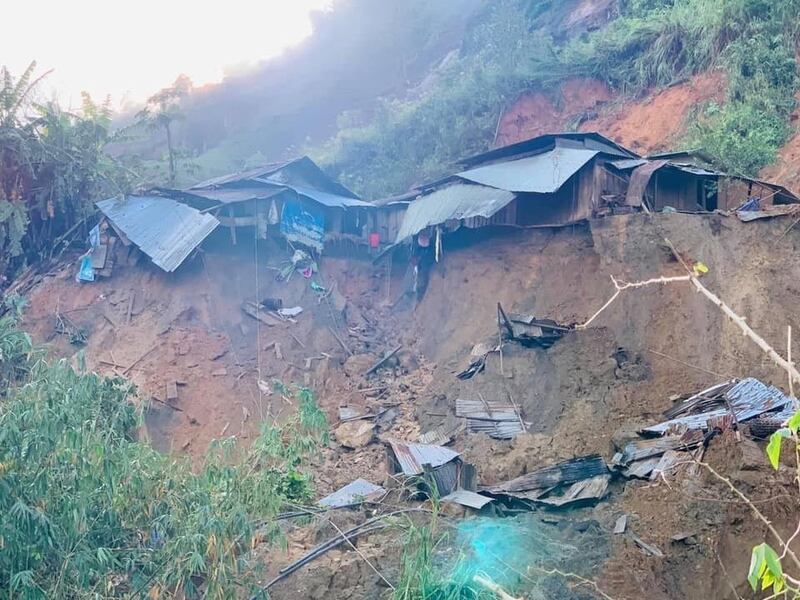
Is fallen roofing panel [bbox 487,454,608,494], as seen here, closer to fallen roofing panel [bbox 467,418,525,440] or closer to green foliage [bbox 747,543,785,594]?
fallen roofing panel [bbox 467,418,525,440]

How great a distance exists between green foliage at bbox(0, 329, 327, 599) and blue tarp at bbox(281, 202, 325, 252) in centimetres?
1137

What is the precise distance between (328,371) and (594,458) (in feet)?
24.2

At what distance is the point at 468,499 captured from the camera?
25.8 ft

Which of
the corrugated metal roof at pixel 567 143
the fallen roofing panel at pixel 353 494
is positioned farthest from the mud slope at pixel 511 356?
the corrugated metal roof at pixel 567 143

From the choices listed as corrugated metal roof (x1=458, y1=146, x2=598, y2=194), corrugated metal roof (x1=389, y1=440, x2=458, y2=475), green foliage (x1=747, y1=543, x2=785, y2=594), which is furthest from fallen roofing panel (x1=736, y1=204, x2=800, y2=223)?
green foliage (x1=747, y1=543, x2=785, y2=594)

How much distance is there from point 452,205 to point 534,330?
438 cm

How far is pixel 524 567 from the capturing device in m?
5.95

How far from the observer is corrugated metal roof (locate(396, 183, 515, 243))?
13252mm

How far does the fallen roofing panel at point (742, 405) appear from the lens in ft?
24.3

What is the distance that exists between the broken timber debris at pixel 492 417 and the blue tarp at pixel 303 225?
7635mm

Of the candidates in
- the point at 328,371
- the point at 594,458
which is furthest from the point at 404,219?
the point at 594,458

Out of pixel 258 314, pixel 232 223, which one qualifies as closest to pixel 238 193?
pixel 232 223

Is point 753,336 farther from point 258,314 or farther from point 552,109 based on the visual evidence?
point 552,109

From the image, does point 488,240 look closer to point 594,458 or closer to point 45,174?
point 594,458
